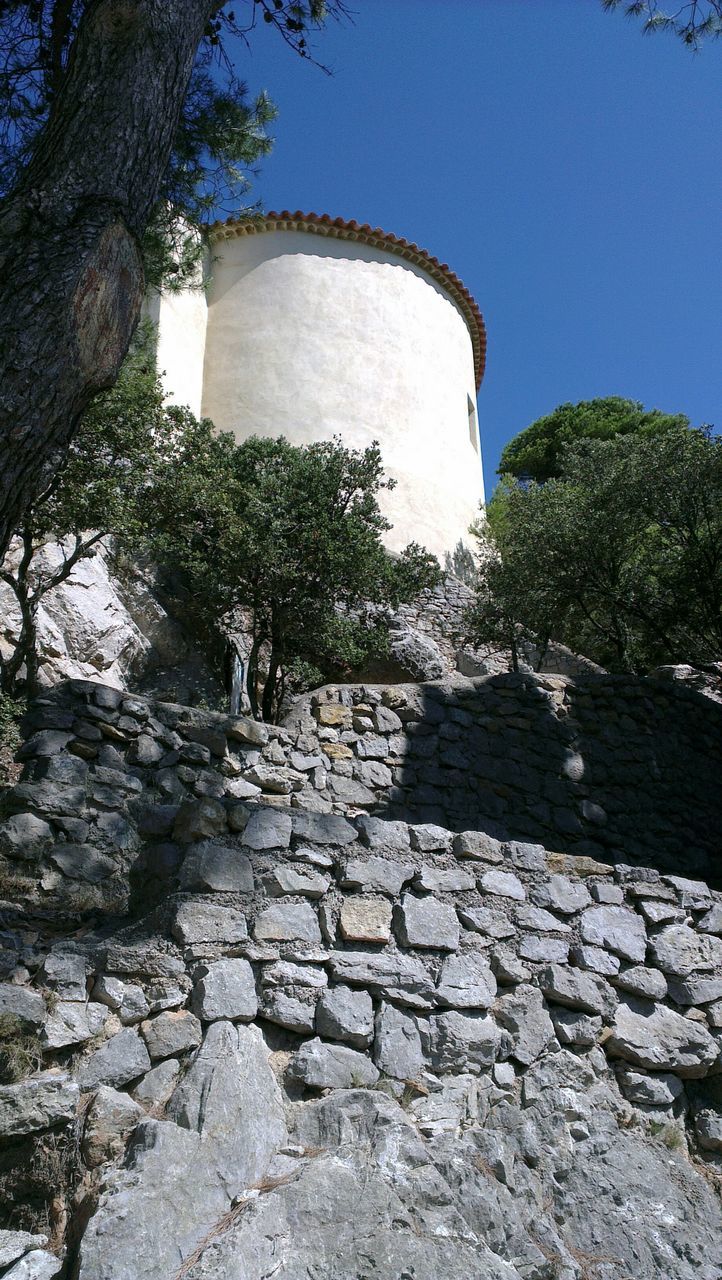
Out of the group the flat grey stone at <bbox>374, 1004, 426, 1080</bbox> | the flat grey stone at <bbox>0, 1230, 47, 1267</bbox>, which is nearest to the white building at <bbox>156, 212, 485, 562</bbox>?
the flat grey stone at <bbox>374, 1004, 426, 1080</bbox>

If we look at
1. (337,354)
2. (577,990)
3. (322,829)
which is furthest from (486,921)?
(337,354)

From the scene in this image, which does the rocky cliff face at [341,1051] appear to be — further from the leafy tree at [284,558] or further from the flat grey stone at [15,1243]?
the leafy tree at [284,558]

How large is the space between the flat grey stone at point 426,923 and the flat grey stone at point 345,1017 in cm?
39

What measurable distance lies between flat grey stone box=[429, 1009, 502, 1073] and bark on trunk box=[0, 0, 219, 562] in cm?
260

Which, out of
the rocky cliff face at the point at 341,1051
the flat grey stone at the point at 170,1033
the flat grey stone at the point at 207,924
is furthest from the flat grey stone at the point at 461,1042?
the flat grey stone at the point at 170,1033

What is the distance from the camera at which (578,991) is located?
432cm

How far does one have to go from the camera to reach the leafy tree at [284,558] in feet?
28.7

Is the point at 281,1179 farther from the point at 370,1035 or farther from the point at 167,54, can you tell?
the point at 167,54

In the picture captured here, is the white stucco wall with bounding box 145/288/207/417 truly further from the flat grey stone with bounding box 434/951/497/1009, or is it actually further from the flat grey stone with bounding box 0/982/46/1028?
the flat grey stone with bounding box 0/982/46/1028

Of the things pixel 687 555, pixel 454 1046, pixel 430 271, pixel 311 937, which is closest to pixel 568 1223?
pixel 454 1046

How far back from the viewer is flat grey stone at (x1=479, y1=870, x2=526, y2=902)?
4.53 metres

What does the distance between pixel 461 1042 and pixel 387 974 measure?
0.40 m

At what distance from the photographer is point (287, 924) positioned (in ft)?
12.8

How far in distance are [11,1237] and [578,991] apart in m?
2.59
